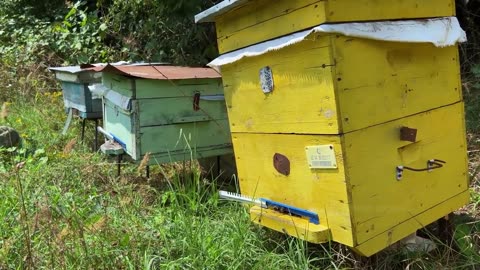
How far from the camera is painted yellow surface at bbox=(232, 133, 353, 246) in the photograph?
180 cm

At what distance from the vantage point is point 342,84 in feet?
5.65

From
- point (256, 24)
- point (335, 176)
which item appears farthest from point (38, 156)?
point (335, 176)

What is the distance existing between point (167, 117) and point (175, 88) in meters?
0.20

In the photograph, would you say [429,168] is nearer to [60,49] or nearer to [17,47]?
[60,49]

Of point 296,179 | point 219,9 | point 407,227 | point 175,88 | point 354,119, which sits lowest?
point 407,227

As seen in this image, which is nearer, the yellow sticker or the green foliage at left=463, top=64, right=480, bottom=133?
the yellow sticker

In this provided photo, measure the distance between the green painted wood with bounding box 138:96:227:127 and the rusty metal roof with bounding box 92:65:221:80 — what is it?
0.49 feet

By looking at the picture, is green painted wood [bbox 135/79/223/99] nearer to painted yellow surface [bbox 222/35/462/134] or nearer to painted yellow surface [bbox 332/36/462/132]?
painted yellow surface [bbox 222/35/462/134]

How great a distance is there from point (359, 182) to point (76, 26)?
6.54m

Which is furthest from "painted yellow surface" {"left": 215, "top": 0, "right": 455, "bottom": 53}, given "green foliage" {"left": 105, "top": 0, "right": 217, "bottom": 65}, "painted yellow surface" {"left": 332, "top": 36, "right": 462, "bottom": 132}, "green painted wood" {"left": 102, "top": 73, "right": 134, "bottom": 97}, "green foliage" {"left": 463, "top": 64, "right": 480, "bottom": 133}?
"green foliage" {"left": 105, "top": 0, "right": 217, "bottom": 65}

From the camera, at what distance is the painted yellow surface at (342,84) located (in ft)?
5.67

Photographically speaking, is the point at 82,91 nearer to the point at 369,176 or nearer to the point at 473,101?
the point at 369,176

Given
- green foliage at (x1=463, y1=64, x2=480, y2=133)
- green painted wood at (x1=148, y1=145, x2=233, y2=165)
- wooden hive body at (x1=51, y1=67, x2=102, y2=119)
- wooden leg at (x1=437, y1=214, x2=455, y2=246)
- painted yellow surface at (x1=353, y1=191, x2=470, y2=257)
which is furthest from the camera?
wooden hive body at (x1=51, y1=67, x2=102, y2=119)

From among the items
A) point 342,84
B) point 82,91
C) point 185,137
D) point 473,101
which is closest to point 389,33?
point 342,84
